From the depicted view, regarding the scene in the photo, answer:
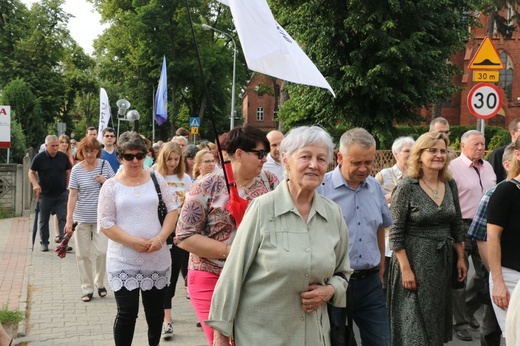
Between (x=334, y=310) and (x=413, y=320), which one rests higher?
(x=334, y=310)

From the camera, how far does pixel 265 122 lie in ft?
279

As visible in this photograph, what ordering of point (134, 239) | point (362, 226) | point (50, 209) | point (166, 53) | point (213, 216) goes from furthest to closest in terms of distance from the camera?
point (166, 53) < point (50, 209) < point (134, 239) < point (362, 226) < point (213, 216)

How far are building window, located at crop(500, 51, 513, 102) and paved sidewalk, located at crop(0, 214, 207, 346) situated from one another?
1940 inches

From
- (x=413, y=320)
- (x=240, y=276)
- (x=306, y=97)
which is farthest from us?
(x=306, y=97)

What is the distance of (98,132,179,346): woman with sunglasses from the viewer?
5.12m

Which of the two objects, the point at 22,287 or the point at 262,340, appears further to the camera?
the point at 22,287

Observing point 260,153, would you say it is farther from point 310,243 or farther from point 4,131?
point 4,131

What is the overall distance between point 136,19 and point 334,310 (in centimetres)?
4418

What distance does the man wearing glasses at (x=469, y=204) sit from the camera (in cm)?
682

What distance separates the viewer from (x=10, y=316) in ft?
23.0

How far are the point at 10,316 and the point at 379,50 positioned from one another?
64.0 feet

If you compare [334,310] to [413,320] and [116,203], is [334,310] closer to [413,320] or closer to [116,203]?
[413,320]

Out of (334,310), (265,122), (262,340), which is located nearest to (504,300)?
(334,310)

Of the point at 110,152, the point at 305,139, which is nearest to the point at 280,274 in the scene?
the point at 305,139
